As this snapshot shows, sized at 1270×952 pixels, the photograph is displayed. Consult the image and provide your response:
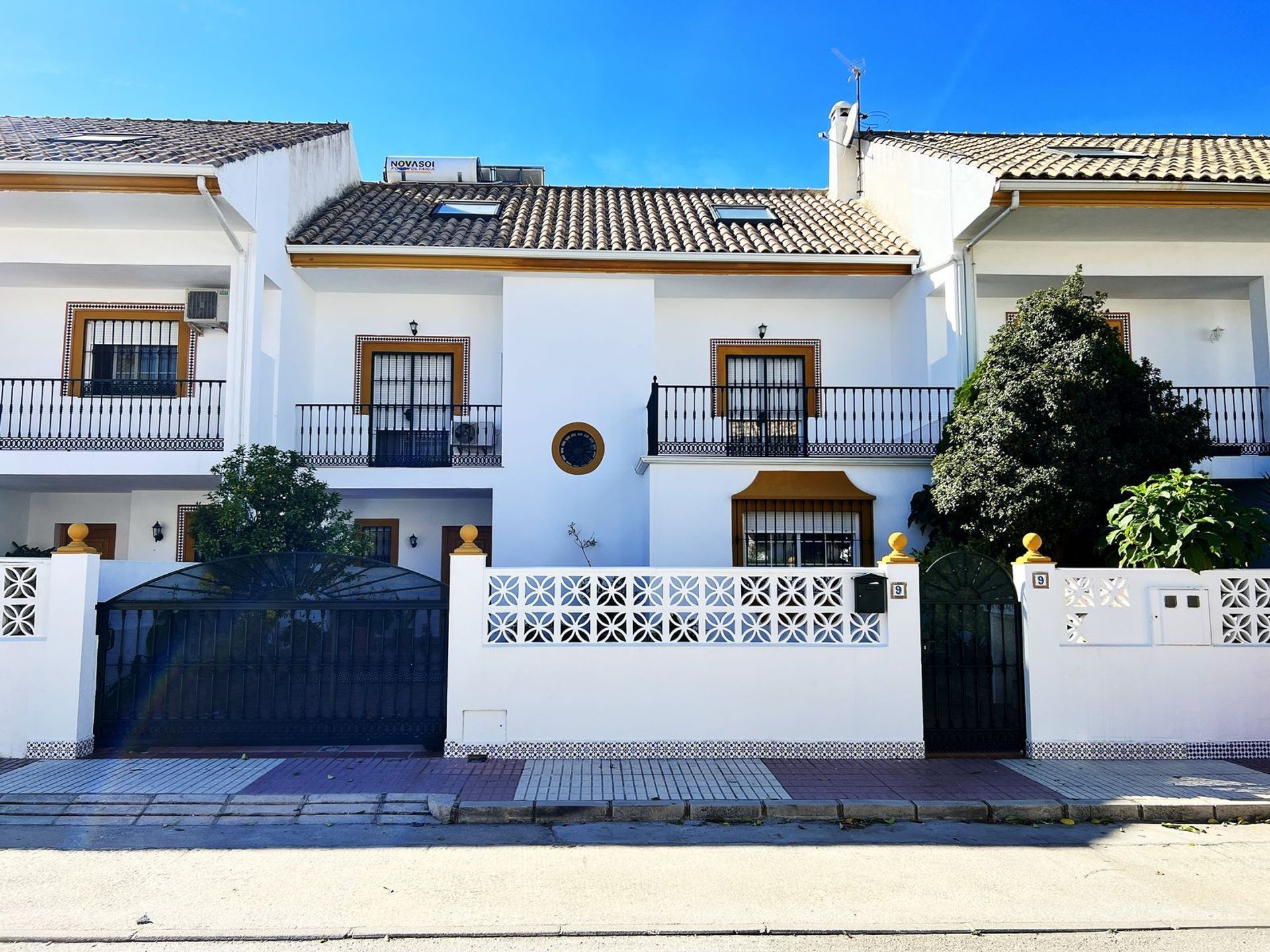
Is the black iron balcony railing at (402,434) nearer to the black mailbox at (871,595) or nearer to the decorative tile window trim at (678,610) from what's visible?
the decorative tile window trim at (678,610)

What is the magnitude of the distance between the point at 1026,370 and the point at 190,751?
8.97 m

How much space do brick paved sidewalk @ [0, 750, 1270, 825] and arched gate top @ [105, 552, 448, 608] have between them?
1.32 metres

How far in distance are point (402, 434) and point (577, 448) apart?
2.85 meters

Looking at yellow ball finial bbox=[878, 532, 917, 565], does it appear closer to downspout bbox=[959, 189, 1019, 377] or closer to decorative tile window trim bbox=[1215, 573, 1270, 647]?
decorative tile window trim bbox=[1215, 573, 1270, 647]

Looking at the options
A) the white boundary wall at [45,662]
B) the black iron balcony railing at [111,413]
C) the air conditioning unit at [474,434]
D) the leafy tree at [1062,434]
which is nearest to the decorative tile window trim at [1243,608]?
the leafy tree at [1062,434]

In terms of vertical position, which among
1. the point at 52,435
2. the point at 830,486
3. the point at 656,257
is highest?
the point at 656,257

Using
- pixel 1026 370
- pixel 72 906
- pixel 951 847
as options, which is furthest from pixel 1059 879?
pixel 1026 370

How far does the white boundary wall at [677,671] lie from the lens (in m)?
7.12

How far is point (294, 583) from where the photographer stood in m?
7.54

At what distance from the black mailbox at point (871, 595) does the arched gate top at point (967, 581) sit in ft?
1.49

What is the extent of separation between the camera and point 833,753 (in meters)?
7.17

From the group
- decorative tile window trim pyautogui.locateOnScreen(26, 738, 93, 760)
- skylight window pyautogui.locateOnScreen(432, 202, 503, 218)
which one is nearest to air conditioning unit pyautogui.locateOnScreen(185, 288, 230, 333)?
skylight window pyautogui.locateOnScreen(432, 202, 503, 218)

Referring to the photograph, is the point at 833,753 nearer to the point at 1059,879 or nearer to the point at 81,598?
the point at 1059,879

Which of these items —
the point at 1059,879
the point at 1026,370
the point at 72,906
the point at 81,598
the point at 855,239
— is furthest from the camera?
the point at 855,239
